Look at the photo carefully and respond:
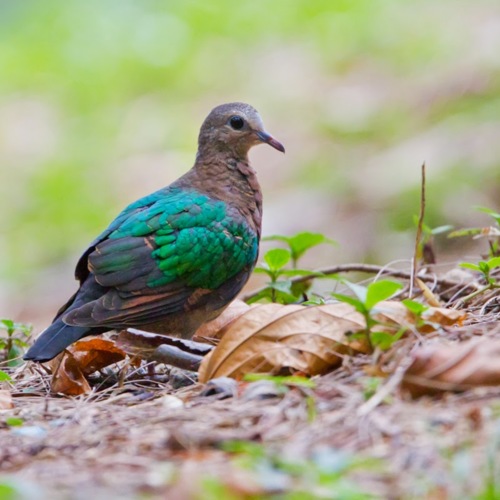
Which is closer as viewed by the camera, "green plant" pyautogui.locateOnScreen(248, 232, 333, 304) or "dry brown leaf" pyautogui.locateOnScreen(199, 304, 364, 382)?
"dry brown leaf" pyautogui.locateOnScreen(199, 304, 364, 382)

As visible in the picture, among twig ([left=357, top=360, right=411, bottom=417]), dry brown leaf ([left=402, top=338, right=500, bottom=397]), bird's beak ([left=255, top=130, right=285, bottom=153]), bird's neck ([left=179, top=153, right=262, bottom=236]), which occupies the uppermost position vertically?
bird's beak ([left=255, top=130, right=285, bottom=153])

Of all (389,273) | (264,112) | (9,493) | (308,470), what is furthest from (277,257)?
(264,112)

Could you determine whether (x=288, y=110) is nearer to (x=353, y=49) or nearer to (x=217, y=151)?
(x=353, y=49)

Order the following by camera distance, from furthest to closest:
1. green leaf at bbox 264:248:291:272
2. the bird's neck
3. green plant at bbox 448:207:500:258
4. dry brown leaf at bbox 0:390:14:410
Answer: the bird's neck → green leaf at bbox 264:248:291:272 → green plant at bbox 448:207:500:258 → dry brown leaf at bbox 0:390:14:410

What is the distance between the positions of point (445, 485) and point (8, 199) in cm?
1068

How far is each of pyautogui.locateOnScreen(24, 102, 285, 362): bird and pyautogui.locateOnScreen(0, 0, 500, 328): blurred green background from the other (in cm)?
331

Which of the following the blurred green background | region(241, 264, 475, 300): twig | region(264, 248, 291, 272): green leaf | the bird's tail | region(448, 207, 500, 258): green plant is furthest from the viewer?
the blurred green background

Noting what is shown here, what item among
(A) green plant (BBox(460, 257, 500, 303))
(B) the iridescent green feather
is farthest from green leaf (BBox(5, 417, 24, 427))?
(A) green plant (BBox(460, 257, 500, 303))

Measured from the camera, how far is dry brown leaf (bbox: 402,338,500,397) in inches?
109

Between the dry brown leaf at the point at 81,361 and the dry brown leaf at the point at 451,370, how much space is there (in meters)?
1.57

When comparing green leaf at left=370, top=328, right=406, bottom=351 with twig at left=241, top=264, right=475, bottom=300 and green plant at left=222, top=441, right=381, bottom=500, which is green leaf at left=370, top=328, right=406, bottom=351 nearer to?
green plant at left=222, top=441, right=381, bottom=500

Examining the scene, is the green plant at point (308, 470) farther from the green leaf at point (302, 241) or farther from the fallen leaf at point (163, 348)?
the green leaf at point (302, 241)

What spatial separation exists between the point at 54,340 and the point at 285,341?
122 centimetres

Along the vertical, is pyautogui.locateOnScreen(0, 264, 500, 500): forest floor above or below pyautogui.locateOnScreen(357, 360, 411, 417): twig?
below
